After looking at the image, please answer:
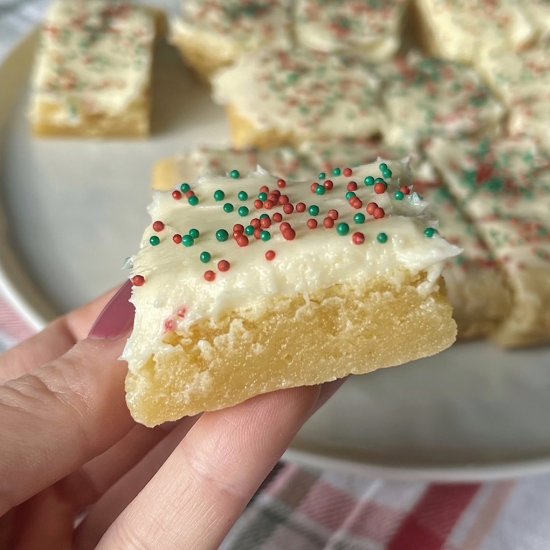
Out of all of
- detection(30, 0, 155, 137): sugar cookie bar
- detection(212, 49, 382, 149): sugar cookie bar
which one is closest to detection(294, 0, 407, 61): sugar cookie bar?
detection(212, 49, 382, 149): sugar cookie bar

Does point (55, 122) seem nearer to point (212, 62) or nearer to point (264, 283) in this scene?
point (212, 62)

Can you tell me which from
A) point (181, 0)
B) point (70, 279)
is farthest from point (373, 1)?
point (70, 279)

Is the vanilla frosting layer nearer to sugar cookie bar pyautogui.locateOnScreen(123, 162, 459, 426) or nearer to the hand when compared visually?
sugar cookie bar pyautogui.locateOnScreen(123, 162, 459, 426)

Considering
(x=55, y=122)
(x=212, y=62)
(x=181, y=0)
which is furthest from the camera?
(x=181, y=0)

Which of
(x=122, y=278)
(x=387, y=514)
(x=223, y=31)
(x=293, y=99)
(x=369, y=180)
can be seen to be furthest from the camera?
(x=223, y=31)

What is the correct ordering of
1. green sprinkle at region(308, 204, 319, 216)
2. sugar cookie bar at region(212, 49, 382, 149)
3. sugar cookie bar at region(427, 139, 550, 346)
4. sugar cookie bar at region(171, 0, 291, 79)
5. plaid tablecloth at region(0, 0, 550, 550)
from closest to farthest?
1. green sprinkle at region(308, 204, 319, 216)
2. plaid tablecloth at region(0, 0, 550, 550)
3. sugar cookie bar at region(427, 139, 550, 346)
4. sugar cookie bar at region(212, 49, 382, 149)
5. sugar cookie bar at region(171, 0, 291, 79)

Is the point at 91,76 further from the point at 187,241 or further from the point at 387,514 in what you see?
the point at 387,514

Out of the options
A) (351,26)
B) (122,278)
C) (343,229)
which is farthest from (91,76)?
(343,229)
